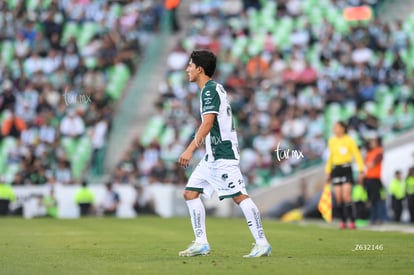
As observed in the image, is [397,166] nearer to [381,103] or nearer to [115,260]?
[381,103]

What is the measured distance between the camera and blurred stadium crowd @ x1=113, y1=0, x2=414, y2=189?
2853 centimetres

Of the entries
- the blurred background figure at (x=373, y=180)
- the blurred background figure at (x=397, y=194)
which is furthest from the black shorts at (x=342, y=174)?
the blurred background figure at (x=397, y=194)

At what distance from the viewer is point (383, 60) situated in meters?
31.7

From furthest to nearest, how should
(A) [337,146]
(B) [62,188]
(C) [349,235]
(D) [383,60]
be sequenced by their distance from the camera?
(D) [383,60], (B) [62,188], (A) [337,146], (C) [349,235]

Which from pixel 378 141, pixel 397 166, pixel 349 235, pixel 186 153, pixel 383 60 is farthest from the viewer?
pixel 383 60

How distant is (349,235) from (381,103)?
1150 centimetres

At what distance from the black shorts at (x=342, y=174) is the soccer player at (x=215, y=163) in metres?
9.13

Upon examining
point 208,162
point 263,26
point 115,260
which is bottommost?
point 115,260

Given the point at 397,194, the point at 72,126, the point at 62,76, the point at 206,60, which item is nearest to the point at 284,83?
the point at 72,126

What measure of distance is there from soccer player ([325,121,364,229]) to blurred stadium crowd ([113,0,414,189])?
491cm

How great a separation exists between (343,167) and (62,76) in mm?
13336

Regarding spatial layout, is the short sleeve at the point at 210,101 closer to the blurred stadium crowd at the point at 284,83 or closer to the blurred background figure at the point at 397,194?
the blurred background figure at the point at 397,194

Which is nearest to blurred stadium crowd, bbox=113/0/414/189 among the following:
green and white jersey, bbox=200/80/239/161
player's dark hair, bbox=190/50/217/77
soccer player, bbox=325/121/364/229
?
soccer player, bbox=325/121/364/229

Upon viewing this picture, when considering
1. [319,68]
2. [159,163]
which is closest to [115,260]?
[159,163]
